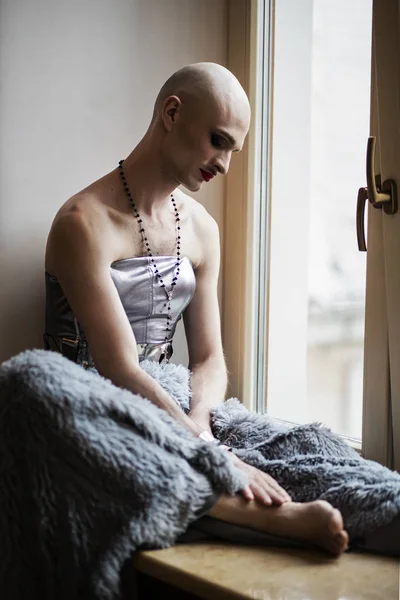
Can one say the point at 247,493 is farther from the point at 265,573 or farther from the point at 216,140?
the point at 216,140

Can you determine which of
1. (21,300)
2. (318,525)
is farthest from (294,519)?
(21,300)

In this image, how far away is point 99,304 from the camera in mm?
1498

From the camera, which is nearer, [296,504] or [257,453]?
[296,504]

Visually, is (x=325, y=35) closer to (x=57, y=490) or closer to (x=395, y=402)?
(x=395, y=402)

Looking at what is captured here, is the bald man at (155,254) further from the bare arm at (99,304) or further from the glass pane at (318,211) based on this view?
the glass pane at (318,211)

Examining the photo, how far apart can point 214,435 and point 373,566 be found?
1.66 feet

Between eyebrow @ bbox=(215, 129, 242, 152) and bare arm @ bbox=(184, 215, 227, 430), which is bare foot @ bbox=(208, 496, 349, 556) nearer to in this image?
bare arm @ bbox=(184, 215, 227, 430)

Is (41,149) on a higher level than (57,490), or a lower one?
higher

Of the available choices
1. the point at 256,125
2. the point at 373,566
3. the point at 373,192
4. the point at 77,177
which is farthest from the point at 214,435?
the point at 256,125

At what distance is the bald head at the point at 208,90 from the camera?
155 cm

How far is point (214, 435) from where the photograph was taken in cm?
161

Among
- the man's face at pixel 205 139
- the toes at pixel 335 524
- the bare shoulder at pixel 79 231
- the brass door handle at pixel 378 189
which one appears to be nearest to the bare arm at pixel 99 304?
the bare shoulder at pixel 79 231

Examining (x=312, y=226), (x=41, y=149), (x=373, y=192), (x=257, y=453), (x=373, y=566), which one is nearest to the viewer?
(x=373, y=566)

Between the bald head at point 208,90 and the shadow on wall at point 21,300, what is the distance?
→ 0.52 m
